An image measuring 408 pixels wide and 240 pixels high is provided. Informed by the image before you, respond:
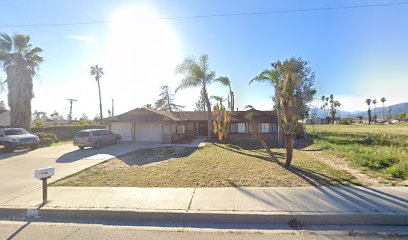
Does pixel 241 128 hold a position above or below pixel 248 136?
above

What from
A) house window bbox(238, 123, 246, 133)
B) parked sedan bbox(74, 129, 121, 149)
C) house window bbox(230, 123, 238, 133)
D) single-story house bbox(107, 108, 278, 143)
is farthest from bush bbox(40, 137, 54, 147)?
house window bbox(238, 123, 246, 133)

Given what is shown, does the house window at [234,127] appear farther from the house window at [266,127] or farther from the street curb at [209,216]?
the street curb at [209,216]

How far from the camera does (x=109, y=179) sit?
25.8 feet

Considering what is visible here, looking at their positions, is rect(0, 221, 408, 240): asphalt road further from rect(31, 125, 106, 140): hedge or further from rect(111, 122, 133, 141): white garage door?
rect(31, 125, 106, 140): hedge

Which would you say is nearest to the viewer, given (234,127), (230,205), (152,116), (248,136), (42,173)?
(230,205)

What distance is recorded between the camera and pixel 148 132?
2281cm

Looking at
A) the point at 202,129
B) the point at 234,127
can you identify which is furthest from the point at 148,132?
the point at 202,129

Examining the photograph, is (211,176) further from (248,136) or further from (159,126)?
(248,136)

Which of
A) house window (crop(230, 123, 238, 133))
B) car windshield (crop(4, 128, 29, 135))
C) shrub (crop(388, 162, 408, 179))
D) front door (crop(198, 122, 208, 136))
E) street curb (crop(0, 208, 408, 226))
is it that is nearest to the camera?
street curb (crop(0, 208, 408, 226))

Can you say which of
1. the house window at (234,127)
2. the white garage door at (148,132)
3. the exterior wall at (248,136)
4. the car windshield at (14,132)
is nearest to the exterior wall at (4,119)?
the car windshield at (14,132)

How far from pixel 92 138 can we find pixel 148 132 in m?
6.39

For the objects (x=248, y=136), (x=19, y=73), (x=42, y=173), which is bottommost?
(x=248, y=136)

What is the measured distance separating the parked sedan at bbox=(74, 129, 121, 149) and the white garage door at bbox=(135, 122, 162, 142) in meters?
3.84

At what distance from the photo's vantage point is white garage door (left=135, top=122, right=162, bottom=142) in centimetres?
2248
